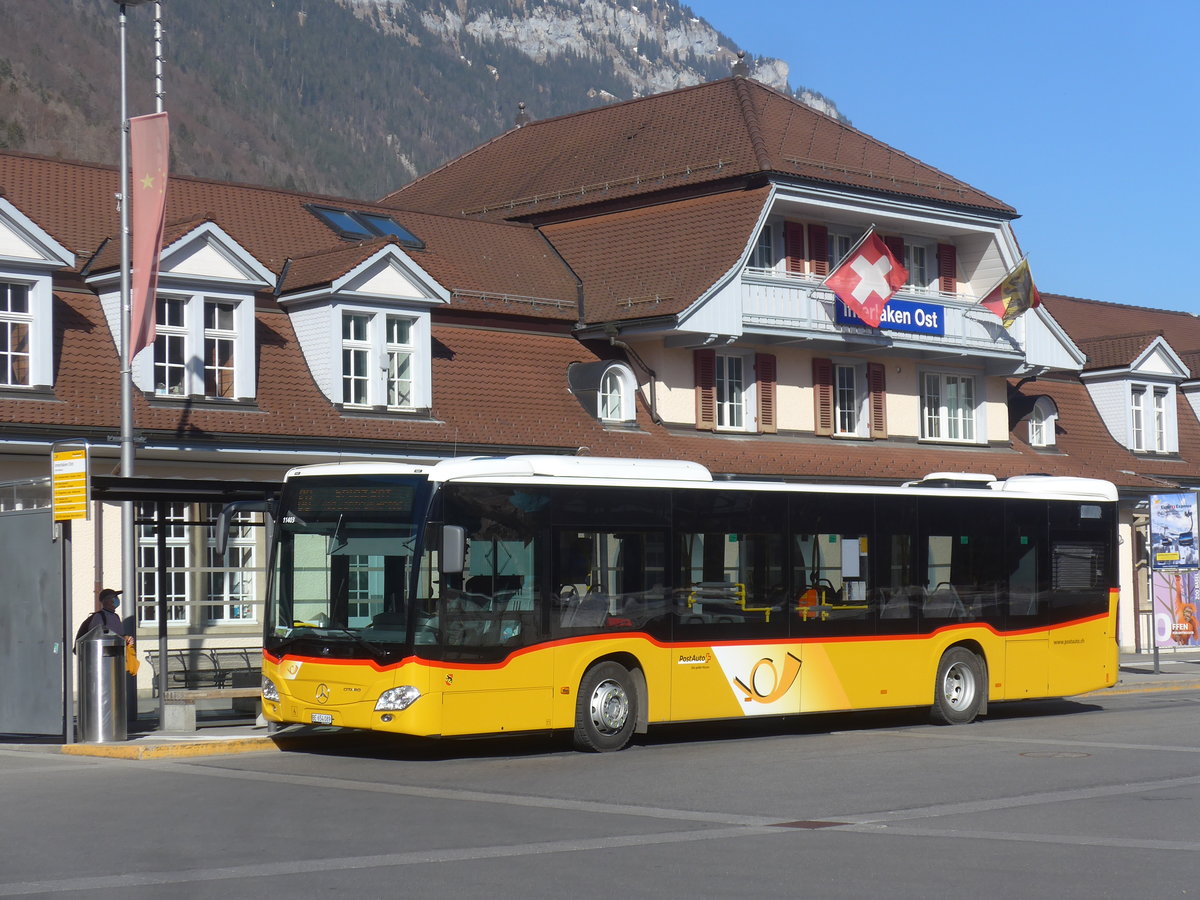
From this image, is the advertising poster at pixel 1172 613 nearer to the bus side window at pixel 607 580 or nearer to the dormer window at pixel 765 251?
the dormer window at pixel 765 251

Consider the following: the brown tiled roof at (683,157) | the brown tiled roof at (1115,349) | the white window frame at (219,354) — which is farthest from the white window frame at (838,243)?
the white window frame at (219,354)

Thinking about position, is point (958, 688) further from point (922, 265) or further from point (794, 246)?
point (922, 265)

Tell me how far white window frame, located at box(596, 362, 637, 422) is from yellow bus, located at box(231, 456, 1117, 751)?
33.4 ft

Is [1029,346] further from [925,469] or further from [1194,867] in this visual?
[1194,867]

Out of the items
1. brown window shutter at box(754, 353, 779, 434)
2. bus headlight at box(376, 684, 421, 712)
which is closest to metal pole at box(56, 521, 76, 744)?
bus headlight at box(376, 684, 421, 712)

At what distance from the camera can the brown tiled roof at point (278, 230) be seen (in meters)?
27.7

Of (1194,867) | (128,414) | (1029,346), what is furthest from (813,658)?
(1029,346)

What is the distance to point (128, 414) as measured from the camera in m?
21.2

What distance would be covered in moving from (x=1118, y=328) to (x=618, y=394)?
20.1 meters

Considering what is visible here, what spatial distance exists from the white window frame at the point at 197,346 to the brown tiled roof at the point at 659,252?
8.16 meters

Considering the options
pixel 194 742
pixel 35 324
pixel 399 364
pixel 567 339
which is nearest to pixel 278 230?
pixel 399 364

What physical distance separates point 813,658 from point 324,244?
14120mm

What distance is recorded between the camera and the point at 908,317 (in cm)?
3662

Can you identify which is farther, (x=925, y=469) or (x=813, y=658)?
(x=925, y=469)
